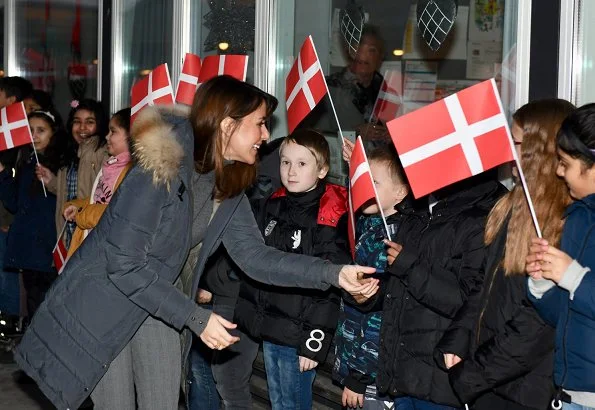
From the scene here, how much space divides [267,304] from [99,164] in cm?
276

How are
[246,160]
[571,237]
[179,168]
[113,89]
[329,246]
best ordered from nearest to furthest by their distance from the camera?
[571,237] → [179,168] → [246,160] → [329,246] → [113,89]

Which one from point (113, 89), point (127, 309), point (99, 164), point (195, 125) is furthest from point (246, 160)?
point (113, 89)

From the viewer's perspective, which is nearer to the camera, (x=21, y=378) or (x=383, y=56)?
(x=383, y=56)

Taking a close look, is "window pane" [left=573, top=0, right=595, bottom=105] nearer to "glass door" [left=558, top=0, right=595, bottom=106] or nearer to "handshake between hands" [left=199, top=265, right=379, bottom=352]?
"glass door" [left=558, top=0, right=595, bottom=106]

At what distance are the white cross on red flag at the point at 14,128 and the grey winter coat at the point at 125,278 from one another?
4.09 metres

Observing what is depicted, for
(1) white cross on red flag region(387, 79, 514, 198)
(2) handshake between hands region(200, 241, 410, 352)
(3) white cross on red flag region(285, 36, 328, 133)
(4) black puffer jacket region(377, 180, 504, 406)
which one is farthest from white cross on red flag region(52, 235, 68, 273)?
(1) white cross on red flag region(387, 79, 514, 198)

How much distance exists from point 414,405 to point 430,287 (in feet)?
1.95

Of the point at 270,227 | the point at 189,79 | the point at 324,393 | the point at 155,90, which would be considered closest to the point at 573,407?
the point at 270,227

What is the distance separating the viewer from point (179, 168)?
433cm

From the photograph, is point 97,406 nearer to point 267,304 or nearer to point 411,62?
point 267,304

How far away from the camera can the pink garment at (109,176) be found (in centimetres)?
715

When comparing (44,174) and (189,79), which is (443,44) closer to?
(189,79)

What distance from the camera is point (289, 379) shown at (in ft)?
18.7


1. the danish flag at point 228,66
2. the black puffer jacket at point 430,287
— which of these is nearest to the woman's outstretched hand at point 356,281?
the black puffer jacket at point 430,287
